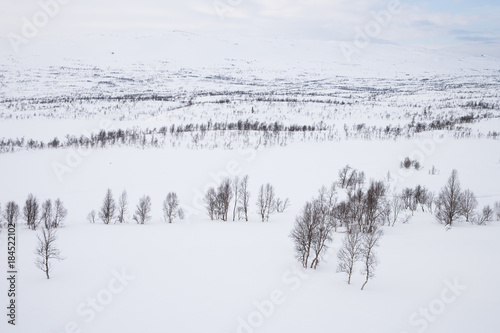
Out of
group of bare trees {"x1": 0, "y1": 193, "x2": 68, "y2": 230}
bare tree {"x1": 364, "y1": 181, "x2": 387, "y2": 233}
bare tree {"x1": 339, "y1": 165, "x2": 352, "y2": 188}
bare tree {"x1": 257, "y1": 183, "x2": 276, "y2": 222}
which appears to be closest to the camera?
bare tree {"x1": 364, "y1": 181, "x2": 387, "y2": 233}

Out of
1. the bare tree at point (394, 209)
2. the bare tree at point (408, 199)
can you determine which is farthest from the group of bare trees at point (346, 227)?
the bare tree at point (408, 199)

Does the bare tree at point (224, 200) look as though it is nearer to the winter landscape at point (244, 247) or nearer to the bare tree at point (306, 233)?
the winter landscape at point (244, 247)

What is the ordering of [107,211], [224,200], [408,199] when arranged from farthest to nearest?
[408,199] < [224,200] < [107,211]

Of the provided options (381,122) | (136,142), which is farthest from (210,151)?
(381,122)

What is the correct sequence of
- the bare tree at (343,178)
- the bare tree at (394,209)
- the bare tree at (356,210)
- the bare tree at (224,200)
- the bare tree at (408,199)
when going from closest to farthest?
the bare tree at (356,210) < the bare tree at (394,209) < the bare tree at (224,200) < the bare tree at (408,199) < the bare tree at (343,178)

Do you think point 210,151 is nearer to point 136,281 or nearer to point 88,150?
point 88,150

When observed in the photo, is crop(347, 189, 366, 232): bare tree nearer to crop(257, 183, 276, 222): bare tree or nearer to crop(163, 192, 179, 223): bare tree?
crop(257, 183, 276, 222): bare tree

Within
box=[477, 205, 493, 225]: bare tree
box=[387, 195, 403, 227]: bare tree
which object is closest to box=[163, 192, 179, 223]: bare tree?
box=[387, 195, 403, 227]: bare tree

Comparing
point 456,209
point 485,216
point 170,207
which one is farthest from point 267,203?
point 485,216

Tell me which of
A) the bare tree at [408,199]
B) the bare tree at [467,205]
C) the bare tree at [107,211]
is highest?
the bare tree at [467,205]

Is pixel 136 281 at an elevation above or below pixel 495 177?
below

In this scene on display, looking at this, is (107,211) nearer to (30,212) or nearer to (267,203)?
(30,212)
